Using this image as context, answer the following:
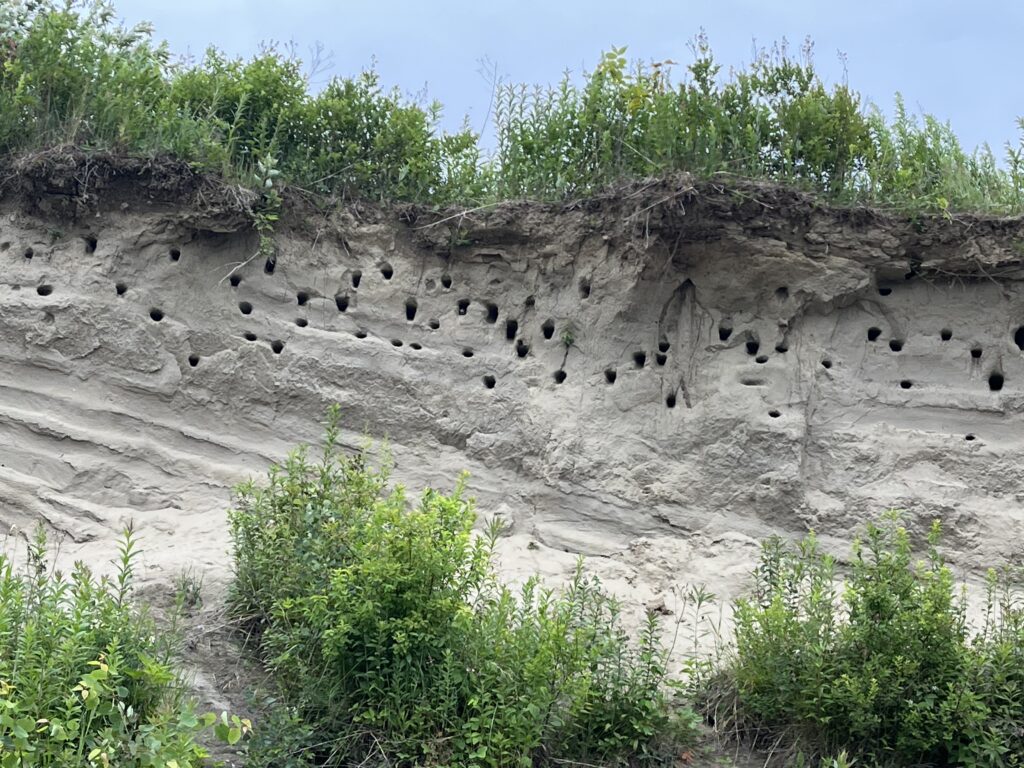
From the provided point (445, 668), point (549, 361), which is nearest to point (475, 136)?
point (549, 361)

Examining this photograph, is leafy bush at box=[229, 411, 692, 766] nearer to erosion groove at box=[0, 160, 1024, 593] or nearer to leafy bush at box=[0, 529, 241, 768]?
leafy bush at box=[0, 529, 241, 768]

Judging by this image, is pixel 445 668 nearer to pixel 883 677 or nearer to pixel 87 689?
pixel 87 689

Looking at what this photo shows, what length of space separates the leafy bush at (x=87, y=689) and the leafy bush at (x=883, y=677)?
266cm

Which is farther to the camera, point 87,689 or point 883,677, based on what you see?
point 883,677

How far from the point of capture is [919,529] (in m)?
8.85

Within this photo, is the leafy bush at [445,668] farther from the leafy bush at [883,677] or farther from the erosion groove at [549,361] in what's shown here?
the erosion groove at [549,361]

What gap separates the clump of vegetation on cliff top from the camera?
9828 millimetres

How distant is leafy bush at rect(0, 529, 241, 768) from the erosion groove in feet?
6.32

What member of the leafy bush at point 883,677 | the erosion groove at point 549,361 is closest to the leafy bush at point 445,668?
the leafy bush at point 883,677

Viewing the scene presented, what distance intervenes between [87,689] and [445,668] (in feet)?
5.52

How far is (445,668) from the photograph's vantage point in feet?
22.7

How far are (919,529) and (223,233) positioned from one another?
5.08 metres

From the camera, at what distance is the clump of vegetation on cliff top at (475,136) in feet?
32.2

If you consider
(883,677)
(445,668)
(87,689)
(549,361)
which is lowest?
(87,689)
